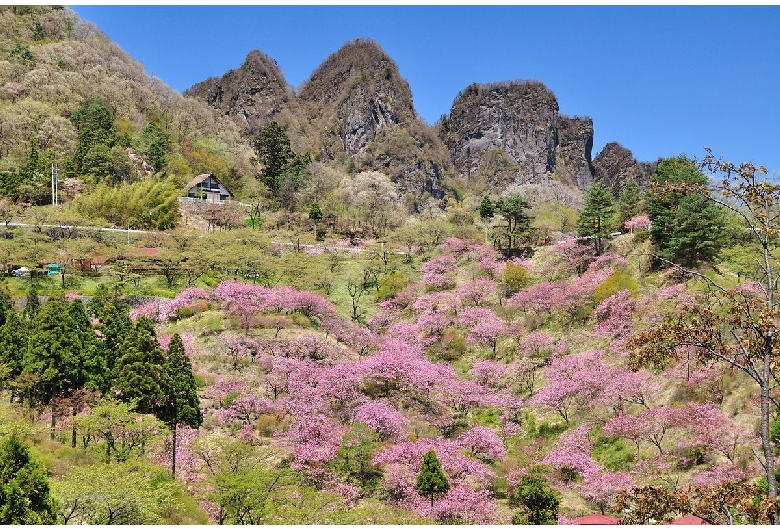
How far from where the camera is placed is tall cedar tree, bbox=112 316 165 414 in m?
21.8

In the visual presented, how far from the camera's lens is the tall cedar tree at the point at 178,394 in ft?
73.5

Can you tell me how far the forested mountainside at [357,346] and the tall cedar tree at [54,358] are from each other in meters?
0.10

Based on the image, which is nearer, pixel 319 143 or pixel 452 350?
pixel 452 350

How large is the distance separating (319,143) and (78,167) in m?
73.1

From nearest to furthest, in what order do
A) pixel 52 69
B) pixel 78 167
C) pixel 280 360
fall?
pixel 280 360 < pixel 78 167 < pixel 52 69

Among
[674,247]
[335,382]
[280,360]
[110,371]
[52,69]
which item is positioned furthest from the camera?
[52,69]

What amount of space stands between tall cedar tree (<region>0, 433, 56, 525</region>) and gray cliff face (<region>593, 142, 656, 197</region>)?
5251 inches

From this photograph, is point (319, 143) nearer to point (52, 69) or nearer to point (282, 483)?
point (52, 69)

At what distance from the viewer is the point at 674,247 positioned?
35.9 meters

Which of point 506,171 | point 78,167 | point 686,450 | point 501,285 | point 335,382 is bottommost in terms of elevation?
point 686,450

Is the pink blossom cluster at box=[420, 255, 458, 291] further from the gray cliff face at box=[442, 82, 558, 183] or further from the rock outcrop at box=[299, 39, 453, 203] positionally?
the gray cliff face at box=[442, 82, 558, 183]

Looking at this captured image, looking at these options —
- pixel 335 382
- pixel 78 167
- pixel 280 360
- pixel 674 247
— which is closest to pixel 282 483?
pixel 335 382

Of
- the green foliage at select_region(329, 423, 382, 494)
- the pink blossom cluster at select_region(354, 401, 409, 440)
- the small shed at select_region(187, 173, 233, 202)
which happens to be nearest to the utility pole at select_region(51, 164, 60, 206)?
the small shed at select_region(187, 173, 233, 202)

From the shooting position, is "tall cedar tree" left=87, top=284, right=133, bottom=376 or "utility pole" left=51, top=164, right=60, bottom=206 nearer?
"tall cedar tree" left=87, top=284, right=133, bottom=376
